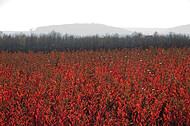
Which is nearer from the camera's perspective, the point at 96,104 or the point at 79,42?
the point at 96,104

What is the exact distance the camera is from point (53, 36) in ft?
43.7

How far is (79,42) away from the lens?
12969 millimetres

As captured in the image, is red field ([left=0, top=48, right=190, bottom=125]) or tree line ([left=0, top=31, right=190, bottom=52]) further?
tree line ([left=0, top=31, right=190, bottom=52])

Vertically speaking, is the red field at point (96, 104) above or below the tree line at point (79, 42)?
below

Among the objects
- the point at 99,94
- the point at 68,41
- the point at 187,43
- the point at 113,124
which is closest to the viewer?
the point at 113,124

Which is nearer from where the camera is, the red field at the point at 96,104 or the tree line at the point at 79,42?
the red field at the point at 96,104

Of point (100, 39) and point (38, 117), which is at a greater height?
point (100, 39)

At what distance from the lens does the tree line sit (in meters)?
12.4

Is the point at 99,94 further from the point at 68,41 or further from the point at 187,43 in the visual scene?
the point at 187,43

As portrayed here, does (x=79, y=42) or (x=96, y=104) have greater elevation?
(x=79, y=42)

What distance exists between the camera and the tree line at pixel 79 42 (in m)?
12.4

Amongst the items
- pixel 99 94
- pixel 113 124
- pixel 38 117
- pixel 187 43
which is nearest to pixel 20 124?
pixel 38 117

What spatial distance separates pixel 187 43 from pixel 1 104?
503 inches

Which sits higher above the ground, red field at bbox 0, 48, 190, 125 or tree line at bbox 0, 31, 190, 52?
tree line at bbox 0, 31, 190, 52
